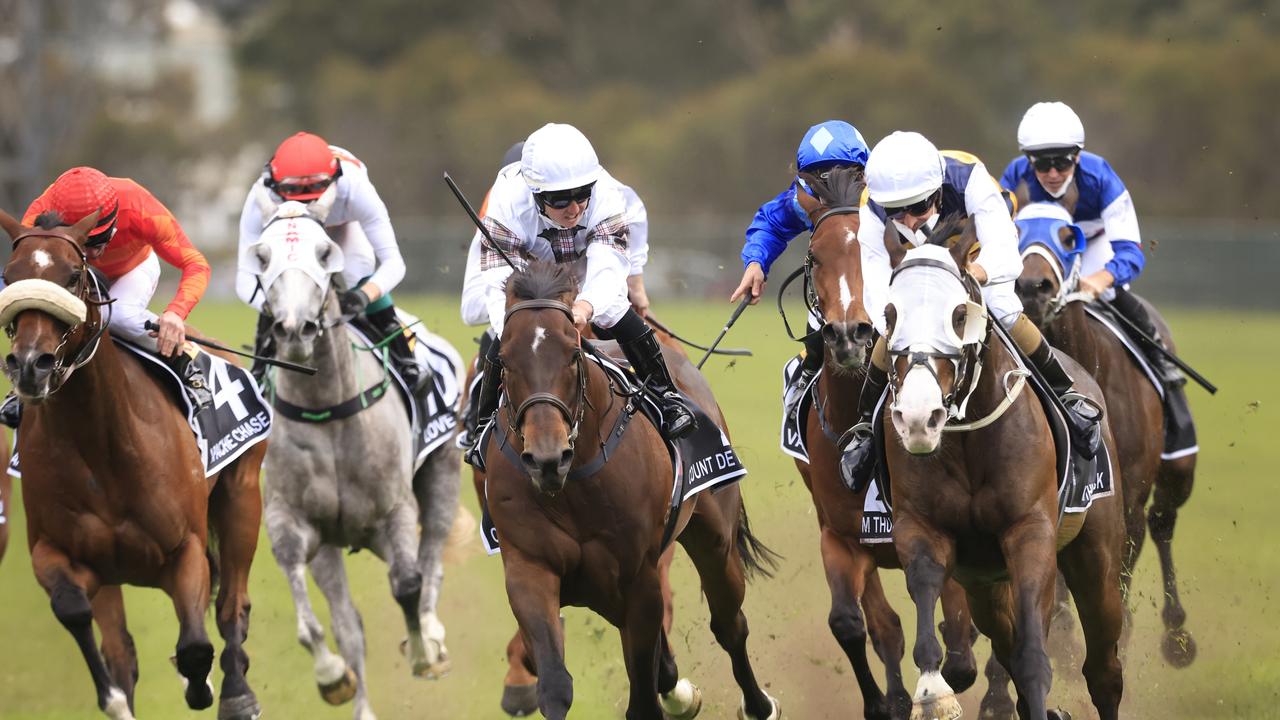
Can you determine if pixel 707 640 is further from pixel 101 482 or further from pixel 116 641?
pixel 101 482

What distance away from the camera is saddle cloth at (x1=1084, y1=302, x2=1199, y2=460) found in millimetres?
9117

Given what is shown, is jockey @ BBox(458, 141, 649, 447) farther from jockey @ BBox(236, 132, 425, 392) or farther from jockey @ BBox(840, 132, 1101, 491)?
jockey @ BBox(840, 132, 1101, 491)

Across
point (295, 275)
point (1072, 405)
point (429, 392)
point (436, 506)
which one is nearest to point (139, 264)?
point (295, 275)

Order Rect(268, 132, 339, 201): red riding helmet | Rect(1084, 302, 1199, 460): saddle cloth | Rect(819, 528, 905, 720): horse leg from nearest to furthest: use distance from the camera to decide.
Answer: Rect(819, 528, 905, 720): horse leg → Rect(268, 132, 339, 201): red riding helmet → Rect(1084, 302, 1199, 460): saddle cloth

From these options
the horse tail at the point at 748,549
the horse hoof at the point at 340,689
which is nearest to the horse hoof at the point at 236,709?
the horse hoof at the point at 340,689

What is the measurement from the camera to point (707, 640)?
10.5 meters

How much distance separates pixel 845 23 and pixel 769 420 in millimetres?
28357

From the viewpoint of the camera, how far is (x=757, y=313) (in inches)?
1262

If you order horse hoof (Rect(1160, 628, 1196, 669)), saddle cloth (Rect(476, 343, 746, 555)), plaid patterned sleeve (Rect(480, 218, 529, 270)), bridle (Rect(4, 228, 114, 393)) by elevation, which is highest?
bridle (Rect(4, 228, 114, 393))

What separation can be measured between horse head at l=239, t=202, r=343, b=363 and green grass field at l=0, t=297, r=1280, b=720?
7.15 ft

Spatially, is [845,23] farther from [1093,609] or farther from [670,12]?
[1093,609]

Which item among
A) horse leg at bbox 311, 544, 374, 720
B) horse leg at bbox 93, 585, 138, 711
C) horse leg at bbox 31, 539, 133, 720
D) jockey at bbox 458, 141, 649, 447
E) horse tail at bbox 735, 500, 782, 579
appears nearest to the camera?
jockey at bbox 458, 141, 649, 447

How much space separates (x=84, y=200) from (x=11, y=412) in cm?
99

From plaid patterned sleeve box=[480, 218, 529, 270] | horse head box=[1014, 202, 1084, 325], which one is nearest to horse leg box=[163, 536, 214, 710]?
plaid patterned sleeve box=[480, 218, 529, 270]
